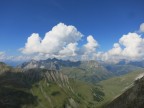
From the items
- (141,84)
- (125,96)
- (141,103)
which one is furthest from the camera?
(125,96)

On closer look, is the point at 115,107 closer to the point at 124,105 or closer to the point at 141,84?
the point at 124,105

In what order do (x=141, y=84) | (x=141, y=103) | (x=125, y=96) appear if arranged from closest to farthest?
(x=141, y=103)
(x=141, y=84)
(x=125, y=96)

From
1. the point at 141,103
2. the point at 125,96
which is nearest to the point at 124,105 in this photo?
the point at 125,96

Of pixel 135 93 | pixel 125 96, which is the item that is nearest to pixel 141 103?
pixel 135 93

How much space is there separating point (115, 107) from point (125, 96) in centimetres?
1405

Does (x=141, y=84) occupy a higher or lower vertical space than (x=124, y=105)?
higher

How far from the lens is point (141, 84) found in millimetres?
175875

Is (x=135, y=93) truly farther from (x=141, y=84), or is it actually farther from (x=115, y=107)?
(x=115, y=107)

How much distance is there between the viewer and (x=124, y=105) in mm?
183125

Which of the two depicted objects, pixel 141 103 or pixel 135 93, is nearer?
pixel 141 103

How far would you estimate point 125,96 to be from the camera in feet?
634

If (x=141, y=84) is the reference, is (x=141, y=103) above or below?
below

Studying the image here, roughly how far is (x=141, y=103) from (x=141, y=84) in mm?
22425

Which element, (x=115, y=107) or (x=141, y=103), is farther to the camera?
(x=115, y=107)
